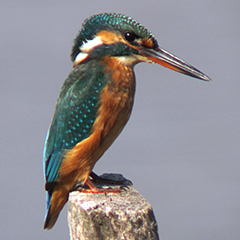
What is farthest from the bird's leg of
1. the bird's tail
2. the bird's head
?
the bird's head

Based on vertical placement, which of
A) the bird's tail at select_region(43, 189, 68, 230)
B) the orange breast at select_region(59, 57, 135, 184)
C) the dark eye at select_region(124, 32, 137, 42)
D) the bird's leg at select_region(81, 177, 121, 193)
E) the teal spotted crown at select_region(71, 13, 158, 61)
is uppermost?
the teal spotted crown at select_region(71, 13, 158, 61)

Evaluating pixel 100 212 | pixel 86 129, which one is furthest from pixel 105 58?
pixel 100 212

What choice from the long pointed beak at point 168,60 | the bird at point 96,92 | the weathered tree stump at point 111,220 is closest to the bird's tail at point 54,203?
the bird at point 96,92

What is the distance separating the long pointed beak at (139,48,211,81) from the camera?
2.02 meters

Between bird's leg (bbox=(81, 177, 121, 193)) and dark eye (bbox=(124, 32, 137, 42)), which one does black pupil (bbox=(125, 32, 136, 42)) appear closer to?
dark eye (bbox=(124, 32, 137, 42))

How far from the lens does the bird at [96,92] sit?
201 cm

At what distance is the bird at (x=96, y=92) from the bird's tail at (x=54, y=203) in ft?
0.14

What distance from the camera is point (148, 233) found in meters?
1.68

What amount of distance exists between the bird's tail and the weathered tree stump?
0.31m

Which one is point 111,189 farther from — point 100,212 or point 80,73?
point 80,73

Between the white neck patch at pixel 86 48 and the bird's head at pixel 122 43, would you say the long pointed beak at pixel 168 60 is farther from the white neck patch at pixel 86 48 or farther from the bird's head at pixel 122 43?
the white neck patch at pixel 86 48

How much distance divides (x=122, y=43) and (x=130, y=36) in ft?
0.15

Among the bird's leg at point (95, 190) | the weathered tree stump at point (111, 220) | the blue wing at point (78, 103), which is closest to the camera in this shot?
the weathered tree stump at point (111, 220)

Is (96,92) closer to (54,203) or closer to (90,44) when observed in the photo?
(90,44)
